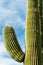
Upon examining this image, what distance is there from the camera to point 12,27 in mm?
10672

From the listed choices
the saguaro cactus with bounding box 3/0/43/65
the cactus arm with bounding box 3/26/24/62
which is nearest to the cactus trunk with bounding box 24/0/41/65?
the saguaro cactus with bounding box 3/0/43/65

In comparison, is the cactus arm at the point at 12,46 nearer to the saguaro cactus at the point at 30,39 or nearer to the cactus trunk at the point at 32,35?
the saguaro cactus at the point at 30,39

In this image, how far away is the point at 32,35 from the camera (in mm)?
10375

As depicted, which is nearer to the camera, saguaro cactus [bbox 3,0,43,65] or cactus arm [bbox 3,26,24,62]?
saguaro cactus [bbox 3,0,43,65]

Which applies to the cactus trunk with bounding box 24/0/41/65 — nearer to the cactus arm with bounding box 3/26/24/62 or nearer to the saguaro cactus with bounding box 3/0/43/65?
the saguaro cactus with bounding box 3/0/43/65

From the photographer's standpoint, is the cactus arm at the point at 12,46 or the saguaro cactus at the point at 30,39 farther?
the cactus arm at the point at 12,46

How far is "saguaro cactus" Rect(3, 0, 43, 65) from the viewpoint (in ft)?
33.6

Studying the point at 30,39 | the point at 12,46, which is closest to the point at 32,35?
the point at 30,39

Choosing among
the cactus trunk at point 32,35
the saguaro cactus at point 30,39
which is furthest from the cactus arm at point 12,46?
the cactus trunk at point 32,35

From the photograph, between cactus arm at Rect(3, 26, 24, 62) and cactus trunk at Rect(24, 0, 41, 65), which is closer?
cactus trunk at Rect(24, 0, 41, 65)

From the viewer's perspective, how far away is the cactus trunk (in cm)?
1021

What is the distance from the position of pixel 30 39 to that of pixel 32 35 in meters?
0.15

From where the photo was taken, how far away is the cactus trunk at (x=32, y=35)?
10.2 meters

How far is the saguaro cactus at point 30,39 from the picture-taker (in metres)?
10.2
